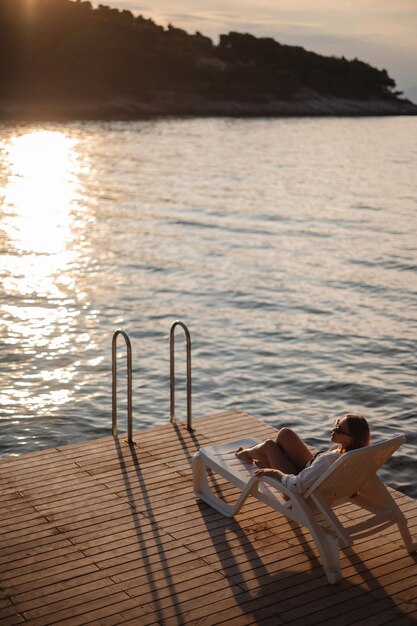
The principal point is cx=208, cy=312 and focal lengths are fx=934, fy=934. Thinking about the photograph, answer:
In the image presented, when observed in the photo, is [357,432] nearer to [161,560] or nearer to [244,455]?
[244,455]

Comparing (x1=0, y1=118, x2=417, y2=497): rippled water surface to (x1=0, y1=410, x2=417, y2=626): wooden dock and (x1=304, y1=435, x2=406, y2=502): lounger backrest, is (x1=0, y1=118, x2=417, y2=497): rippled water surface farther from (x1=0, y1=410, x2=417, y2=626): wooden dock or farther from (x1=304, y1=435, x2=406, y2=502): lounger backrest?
(x1=304, y1=435, x2=406, y2=502): lounger backrest

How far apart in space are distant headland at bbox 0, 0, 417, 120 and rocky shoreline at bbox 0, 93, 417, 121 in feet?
0.48

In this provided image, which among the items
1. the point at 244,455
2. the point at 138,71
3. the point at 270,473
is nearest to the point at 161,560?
the point at 270,473

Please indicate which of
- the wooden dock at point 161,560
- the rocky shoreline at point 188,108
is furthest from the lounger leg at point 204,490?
the rocky shoreline at point 188,108

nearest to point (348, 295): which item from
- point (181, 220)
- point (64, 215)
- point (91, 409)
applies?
point (91, 409)

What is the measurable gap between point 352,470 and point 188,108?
131 meters

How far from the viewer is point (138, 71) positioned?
130250mm

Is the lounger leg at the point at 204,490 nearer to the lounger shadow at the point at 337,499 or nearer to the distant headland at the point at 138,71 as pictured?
the lounger shadow at the point at 337,499

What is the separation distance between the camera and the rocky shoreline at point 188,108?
114m

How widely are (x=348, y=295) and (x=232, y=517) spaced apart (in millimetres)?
16641

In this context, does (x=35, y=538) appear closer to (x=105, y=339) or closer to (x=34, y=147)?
(x=105, y=339)

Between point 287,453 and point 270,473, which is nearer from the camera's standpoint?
point 270,473

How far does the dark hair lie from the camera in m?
6.96

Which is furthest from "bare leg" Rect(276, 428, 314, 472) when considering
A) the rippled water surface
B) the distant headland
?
the distant headland
